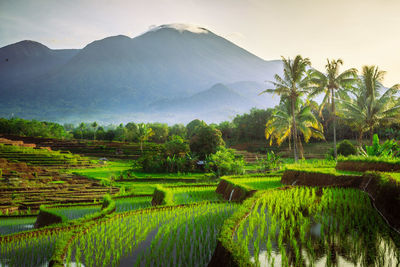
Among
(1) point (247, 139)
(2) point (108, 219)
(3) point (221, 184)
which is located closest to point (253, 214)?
(2) point (108, 219)

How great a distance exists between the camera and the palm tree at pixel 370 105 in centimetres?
2741

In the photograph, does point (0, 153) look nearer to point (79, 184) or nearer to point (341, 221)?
point (79, 184)

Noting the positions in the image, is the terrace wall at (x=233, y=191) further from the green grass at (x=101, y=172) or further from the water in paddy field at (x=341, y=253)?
the green grass at (x=101, y=172)

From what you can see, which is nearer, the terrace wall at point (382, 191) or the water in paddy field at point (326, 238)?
the water in paddy field at point (326, 238)

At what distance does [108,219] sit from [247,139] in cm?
5384

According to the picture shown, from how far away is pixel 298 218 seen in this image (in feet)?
16.3

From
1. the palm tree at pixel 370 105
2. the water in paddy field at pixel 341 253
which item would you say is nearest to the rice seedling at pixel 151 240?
the water in paddy field at pixel 341 253

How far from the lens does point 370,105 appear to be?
92.8ft

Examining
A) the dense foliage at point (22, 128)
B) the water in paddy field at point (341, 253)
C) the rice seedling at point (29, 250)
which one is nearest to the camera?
the water in paddy field at point (341, 253)

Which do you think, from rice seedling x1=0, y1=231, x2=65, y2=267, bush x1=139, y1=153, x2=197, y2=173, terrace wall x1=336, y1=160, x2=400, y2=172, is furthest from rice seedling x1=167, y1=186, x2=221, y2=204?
bush x1=139, y1=153, x2=197, y2=173

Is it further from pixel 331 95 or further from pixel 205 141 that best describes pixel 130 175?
pixel 331 95

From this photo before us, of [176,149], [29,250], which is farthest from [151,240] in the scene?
[176,149]

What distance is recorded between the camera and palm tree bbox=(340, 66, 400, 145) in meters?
27.4

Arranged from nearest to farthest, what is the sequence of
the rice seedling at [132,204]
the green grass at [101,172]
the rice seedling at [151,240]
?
the rice seedling at [151,240] → the rice seedling at [132,204] → the green grass at [101,172]
